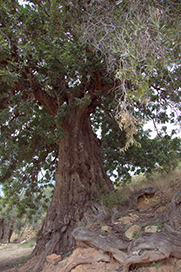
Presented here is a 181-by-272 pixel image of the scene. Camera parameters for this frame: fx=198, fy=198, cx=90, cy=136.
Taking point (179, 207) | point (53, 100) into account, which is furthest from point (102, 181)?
point (53, 100)

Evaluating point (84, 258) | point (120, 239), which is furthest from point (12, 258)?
point (120, 239)

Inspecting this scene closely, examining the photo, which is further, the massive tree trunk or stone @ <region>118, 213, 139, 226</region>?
the massive tree trunk

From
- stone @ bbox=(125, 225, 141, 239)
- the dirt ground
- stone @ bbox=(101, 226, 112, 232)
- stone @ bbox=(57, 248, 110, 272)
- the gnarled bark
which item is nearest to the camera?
the gnarled bark

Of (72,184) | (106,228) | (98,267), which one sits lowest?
(98,267)

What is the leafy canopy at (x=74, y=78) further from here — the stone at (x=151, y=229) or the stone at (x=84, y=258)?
the stone at (x=84, y=258)

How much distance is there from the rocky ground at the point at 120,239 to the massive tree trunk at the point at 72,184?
394 mm

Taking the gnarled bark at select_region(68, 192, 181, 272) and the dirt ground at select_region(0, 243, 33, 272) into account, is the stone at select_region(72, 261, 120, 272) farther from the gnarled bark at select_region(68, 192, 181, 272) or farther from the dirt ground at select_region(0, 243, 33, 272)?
the dirt ground at select_region(0, 243, 33, 272)

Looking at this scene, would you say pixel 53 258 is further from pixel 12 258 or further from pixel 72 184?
pixel 12 258

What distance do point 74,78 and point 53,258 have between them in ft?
15.8

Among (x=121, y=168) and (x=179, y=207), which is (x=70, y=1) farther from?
(x=121, y=168)

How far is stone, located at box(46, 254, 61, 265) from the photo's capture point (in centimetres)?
413

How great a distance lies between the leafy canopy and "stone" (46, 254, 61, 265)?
2593 mm

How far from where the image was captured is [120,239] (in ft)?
12.1

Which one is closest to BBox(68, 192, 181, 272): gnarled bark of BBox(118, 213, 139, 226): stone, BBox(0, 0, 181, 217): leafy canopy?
BBox(118, 213, 139, 226): stone
